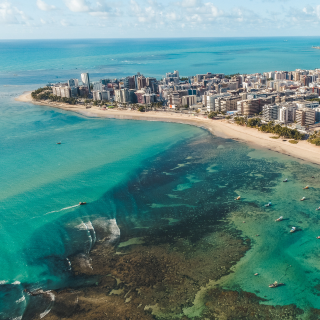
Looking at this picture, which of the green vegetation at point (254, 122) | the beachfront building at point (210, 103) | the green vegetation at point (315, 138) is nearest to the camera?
the green vegetation at point (315, 138)

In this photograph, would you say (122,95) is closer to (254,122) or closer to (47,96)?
(47,96)

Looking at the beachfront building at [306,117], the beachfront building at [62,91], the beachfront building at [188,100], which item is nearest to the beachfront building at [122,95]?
the beachfront building at [188,100]

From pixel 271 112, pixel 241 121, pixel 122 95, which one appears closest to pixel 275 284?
pixel 241 121

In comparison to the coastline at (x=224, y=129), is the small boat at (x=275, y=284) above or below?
below

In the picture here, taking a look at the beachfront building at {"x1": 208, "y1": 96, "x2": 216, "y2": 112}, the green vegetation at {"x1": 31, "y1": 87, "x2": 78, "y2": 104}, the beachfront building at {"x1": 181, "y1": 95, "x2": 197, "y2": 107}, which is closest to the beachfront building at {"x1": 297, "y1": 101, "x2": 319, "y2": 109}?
the beachfront building at {"x1": 208, "y1": 96, "x2": 216, "y2": 112}

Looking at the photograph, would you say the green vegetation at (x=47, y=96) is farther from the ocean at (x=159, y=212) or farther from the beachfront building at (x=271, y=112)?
the beachfront building at (x=271, y=112)

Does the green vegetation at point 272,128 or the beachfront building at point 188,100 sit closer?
the green vegetation at point 272,128
